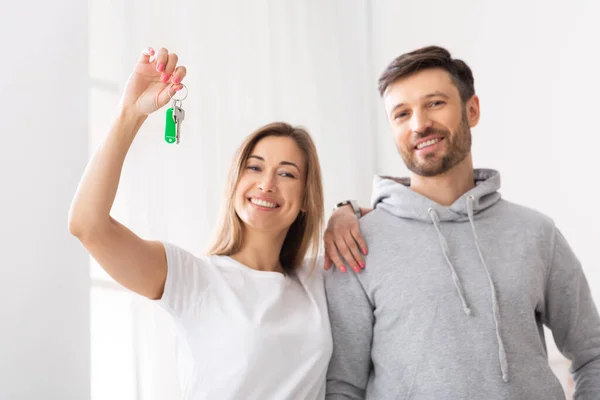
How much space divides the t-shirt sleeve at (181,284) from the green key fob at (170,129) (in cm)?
21

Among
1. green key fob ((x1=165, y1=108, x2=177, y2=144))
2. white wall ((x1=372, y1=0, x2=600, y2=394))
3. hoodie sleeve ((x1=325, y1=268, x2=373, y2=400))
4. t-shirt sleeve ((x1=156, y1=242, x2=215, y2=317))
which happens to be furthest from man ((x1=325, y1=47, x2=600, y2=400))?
white wall ((x1=372, y1=0, x2=600, y2=394))

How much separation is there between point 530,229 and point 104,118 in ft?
3.54

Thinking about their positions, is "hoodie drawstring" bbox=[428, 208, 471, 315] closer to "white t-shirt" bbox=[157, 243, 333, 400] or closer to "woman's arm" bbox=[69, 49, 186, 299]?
"white t-shirt" bbox=[157, 243, 333, 400]

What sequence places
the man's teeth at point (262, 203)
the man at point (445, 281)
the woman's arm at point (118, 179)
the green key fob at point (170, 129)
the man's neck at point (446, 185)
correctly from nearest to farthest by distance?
the woman's arm at point (118, 179) < the green key fob at point (170, 129) < the man at point (445, 281) < the man's teeth at point (262, 203) < the man's neck at point (446, 185)

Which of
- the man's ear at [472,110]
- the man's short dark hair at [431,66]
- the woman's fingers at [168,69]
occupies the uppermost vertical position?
the man's short dark hair at [431,66]

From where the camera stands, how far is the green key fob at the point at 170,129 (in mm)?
1201

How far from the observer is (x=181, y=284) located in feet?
4.17

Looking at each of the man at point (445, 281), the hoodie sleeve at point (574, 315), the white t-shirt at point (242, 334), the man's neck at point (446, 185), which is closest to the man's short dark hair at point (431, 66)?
the man at point (445, 281)

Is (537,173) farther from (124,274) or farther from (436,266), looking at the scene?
(124,274)

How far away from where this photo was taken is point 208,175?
2041 millimetres

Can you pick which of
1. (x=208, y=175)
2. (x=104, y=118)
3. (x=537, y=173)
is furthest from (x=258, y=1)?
(x=537, y=173)

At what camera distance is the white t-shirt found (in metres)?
1.22

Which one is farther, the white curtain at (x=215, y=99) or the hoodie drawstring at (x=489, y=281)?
the white curtain at (x=215, y=99)

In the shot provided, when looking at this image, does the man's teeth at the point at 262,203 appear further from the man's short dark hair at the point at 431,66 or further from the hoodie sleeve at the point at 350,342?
the man's short dark hair at the point at 431,66
